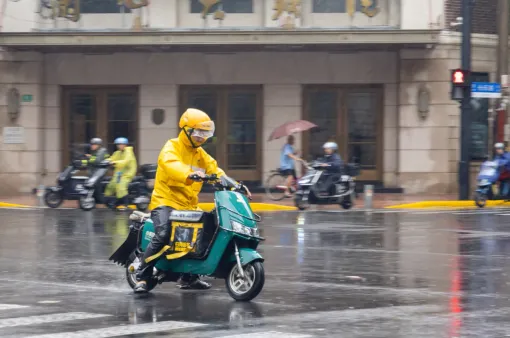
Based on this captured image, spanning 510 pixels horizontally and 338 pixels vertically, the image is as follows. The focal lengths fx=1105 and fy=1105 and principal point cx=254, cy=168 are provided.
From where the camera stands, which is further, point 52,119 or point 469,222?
point 52,119

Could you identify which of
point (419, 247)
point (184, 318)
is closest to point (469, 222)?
point (419, 247)

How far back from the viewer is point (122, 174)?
2516 centimetres

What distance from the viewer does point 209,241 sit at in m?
10.5

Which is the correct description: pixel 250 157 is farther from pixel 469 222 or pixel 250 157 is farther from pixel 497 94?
pixel 469 222

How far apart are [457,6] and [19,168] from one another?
13187 mm

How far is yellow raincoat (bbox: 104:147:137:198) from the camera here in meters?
24.9


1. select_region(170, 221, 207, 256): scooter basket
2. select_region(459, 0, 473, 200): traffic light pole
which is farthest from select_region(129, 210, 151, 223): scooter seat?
select_region(459, 0, 473, 200): traffic light pole

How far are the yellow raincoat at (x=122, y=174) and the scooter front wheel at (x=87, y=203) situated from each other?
1.51 ft

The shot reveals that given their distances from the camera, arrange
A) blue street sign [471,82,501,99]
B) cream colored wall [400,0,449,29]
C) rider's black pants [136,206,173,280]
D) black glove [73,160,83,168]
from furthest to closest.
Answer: cream colored wall [400,0,449,29]
blue street sign [471,82,501,99]
black glove [73,160,83,168]
rider's black pants [136,206,173,280]

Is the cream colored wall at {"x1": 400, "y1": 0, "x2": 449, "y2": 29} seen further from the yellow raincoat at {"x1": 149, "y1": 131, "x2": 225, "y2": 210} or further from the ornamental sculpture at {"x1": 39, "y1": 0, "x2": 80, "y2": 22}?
the yellow raincoat at {"x1": 149, "y1": 131, "x2": 225, "y2": 210}

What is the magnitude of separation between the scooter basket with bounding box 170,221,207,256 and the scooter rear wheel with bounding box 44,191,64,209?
1558 centimetres

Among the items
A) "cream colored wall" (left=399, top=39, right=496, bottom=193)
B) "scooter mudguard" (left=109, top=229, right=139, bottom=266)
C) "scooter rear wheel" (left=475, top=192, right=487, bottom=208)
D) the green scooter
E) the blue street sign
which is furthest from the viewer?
"cream colored wall" (left=399, top=39, right=496, bottom=193)

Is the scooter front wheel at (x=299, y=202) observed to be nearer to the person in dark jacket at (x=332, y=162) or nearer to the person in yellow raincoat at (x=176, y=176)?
the person in dark jacket at (x=332, y=162)

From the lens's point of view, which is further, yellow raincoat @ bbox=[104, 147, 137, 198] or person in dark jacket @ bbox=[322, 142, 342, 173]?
person in dark jacket @ bbox=[322, 142, 342, 173]
